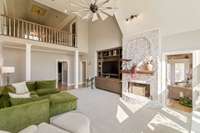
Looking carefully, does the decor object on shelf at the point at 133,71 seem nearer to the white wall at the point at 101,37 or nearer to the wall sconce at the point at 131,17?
the white wall at the point at 101,37

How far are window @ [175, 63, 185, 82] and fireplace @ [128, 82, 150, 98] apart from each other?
128 cm

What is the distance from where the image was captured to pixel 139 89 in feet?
20.1

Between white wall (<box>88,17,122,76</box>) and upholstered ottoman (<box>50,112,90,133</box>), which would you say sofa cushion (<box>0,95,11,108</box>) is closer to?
upholstered ottoman (<box>50,112,90,133</box>)

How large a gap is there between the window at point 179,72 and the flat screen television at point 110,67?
Answer: 123 inches

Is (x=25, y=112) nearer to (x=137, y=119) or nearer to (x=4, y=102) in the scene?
(x=4, y=102)

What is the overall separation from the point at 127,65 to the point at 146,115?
9.71 ft

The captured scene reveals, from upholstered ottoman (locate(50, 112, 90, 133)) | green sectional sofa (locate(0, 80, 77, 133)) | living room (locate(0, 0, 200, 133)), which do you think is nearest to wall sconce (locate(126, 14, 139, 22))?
living room (locate(0, 0, 200, 133))

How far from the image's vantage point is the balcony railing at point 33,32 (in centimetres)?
637

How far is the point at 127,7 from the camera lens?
19.6 feet

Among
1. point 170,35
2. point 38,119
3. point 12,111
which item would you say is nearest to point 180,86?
point 170,35

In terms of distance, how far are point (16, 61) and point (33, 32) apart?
193 cm

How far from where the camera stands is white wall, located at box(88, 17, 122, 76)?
773 centimetres

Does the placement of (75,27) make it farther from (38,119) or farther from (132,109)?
(38,119)

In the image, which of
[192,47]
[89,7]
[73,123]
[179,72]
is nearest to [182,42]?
[192,47]
